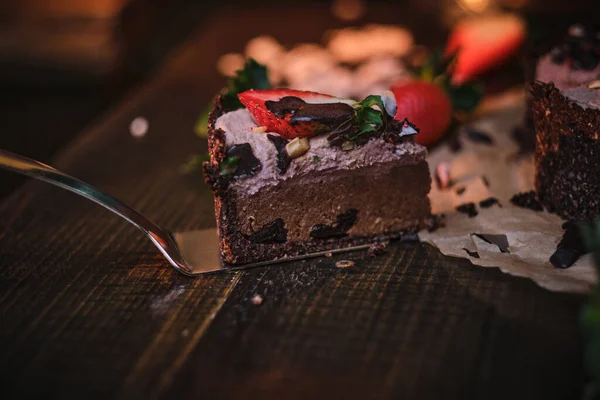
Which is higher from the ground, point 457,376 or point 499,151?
point 457,376

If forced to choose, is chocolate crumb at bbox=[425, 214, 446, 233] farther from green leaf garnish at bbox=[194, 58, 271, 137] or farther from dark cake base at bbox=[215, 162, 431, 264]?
green leaf garnish at bbox=[194, 58, 271, 137]

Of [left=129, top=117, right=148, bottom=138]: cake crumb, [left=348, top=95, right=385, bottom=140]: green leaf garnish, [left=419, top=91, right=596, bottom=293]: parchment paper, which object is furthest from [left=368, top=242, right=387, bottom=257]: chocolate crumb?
[left=129, top=117, right=148, bottom=138]: cake crumb

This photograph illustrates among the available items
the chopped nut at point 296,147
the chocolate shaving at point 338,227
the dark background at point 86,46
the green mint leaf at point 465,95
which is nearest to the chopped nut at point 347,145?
the chopped nut at point 296,147

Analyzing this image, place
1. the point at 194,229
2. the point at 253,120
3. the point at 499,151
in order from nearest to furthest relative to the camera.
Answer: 1. the point at 253,120
2. the point at 194,229
3. the point at 499,151

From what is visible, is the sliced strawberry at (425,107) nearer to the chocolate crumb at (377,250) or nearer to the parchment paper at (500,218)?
the parchment paper at (500,218)

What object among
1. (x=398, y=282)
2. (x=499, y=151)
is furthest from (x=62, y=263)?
(x=499, y=151)

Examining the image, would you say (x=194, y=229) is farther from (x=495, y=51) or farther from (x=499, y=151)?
(x=495, y=51)

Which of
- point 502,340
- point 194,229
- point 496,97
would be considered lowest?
point 496,97

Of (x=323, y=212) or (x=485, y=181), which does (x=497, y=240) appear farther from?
(x=323, y=212)

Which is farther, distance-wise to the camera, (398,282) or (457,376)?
(398,282)
